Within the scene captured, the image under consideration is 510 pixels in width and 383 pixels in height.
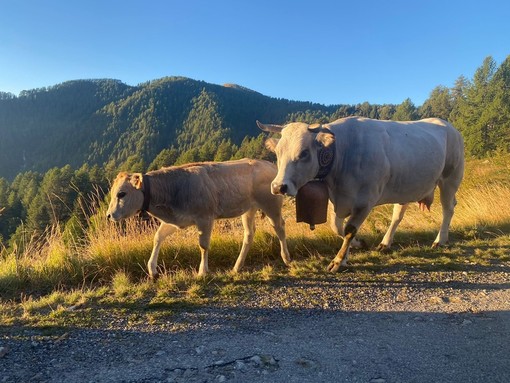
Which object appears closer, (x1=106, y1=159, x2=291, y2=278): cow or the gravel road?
the gravel road

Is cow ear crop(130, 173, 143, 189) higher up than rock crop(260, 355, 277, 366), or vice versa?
cow ear crop(130, 173, 143, 189)

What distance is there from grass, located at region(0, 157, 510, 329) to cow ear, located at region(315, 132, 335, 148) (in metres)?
2.03

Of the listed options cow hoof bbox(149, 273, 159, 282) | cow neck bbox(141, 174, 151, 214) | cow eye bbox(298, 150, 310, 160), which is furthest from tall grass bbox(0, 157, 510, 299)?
cow eye bbox(298, 150, 310, 160)

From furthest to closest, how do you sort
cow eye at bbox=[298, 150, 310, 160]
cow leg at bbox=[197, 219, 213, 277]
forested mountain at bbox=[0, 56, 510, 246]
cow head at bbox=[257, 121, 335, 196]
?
1. forested mountain at bbox=[0, 56, 510, 246]
2. cow leg at bbox=[197, 219, 213, 277]
3. cow eye at bbox=[298, 150, 310, 160]
4. cow head at bbox=[257, 121, 335, 196]

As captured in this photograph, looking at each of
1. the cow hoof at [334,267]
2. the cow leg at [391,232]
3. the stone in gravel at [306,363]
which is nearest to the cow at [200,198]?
the cow hoof at [334,267]

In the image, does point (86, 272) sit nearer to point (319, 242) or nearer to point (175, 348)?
point (175, 348)

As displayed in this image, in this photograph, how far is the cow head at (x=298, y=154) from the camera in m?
4.65

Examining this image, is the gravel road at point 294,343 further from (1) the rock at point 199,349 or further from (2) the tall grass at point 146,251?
(2) the tall grass at point 146,251

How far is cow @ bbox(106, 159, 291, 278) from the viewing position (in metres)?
5.62

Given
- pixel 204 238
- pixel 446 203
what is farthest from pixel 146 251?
pixel 446 203

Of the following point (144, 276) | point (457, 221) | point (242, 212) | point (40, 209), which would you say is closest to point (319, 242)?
point (242, 212)

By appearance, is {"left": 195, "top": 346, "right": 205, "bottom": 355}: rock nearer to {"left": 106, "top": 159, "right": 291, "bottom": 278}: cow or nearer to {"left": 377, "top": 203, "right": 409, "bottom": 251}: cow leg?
{"left": 106, "top": 159, "right": 291, "bottom": 278}: cow

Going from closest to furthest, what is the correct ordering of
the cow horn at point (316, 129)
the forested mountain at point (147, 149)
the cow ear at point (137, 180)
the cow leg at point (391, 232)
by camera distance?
the cow horn at point (316, 129) → the cow ear at point (137, 180) → the cow leg at point (391, 232) → the forested mountain at point (147, 149)

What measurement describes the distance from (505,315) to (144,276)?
17.4 ft
